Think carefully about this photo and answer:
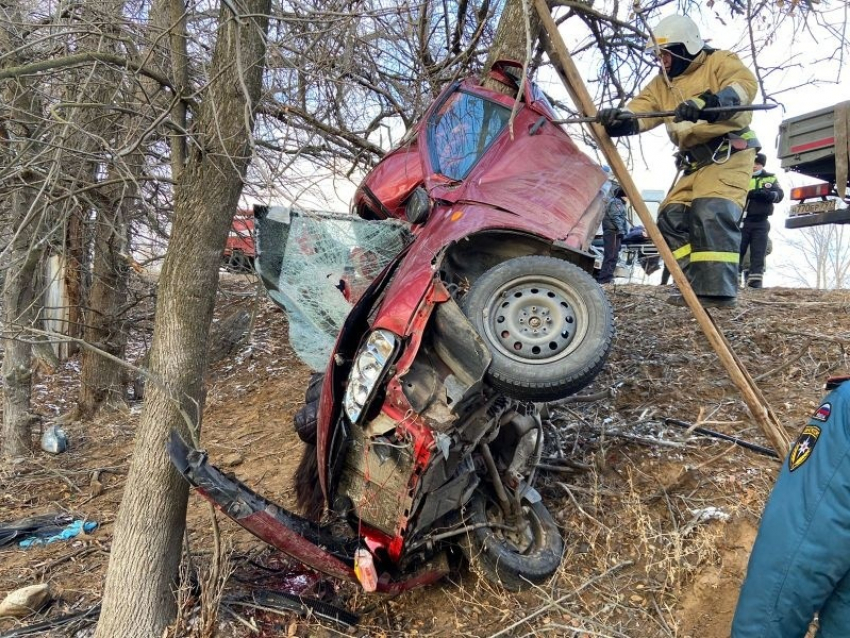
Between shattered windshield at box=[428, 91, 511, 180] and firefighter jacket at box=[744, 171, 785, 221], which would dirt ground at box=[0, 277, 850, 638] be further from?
shattered windshield at box=[428, 91, 511, 180]

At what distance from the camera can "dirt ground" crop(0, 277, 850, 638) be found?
9.91 ft

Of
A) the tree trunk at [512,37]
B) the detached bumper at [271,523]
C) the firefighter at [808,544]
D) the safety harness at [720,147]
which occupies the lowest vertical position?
the detached bumper at [271,523]

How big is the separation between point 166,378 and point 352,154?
13.0 ft

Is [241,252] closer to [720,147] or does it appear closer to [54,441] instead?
[54,441]

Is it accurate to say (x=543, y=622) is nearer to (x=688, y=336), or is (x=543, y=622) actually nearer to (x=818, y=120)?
(x=688, y=336)

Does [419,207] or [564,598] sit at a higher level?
[419,207]

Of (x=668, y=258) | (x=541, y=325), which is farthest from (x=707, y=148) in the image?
(x=541, y=325)

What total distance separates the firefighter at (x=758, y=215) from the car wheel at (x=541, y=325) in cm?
474

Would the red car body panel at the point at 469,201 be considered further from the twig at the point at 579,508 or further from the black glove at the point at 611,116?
the twig at the point at 579,508

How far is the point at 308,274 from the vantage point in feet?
15.2

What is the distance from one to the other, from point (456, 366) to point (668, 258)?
134cm

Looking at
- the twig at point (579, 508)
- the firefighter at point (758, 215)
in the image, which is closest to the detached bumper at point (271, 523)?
the twig at point (579, 508)

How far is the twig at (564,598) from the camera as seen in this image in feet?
9.48

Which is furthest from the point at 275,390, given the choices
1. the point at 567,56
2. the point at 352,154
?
the point at 567,56
